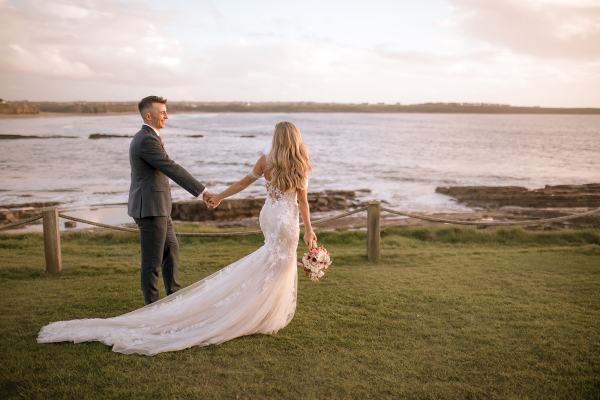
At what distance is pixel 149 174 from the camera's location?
16.7 feet

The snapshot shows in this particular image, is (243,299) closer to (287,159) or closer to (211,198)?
(211,198)

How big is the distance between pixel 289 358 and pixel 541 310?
331cm

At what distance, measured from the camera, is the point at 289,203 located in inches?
193

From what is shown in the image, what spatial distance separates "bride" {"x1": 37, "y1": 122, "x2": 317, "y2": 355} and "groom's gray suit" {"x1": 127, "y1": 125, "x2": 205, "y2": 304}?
445 millimetres

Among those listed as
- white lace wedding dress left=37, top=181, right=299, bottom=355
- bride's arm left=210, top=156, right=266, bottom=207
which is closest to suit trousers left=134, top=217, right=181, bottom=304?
white lace wedding dress left=37, top=181, right=299, bottom=355

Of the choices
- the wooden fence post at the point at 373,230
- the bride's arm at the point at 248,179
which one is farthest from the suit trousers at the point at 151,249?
the wooden fence post at the point at 373,230

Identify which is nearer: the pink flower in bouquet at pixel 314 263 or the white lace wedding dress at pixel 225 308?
the white lace wedding dress at pixel 225 308

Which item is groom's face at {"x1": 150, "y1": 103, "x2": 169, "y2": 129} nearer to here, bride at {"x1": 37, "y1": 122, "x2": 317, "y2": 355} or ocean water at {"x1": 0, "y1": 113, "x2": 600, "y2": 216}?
bride at {"x1": 37, "y1": 122, "x2": 317, "y2": 355}

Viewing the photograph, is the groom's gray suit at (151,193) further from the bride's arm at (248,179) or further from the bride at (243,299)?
the bride at (243,299)

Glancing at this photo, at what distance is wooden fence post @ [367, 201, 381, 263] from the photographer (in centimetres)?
775

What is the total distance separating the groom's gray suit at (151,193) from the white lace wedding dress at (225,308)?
0.45m

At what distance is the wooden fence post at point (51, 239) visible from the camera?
275 inches

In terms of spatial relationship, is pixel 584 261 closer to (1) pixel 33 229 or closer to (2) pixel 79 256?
(2) pixel 79 256

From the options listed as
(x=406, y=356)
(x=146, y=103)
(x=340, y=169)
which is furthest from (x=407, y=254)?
(x=340, y=169)
